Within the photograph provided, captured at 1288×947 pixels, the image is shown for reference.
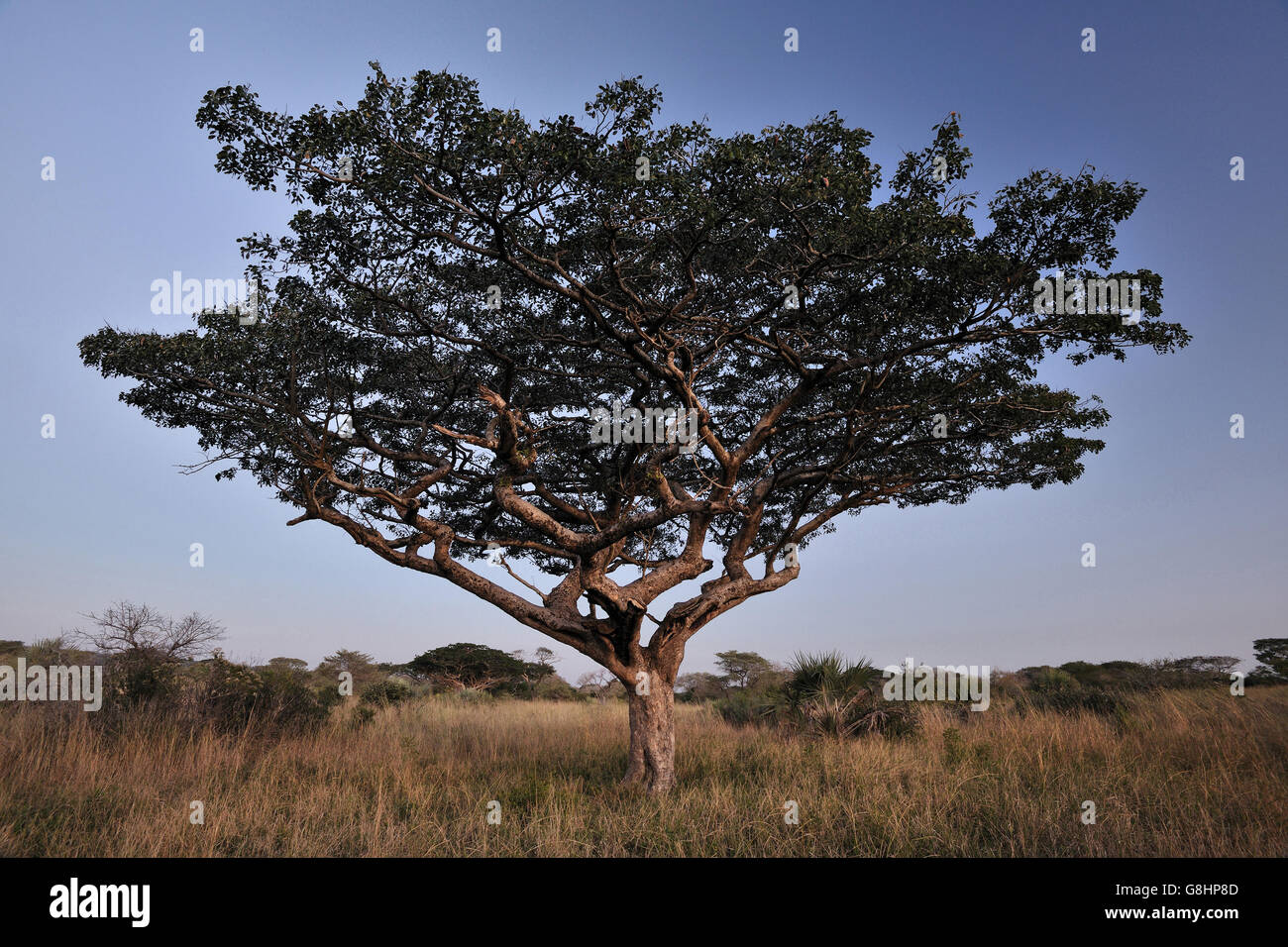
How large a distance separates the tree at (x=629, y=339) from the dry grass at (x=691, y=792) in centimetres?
223

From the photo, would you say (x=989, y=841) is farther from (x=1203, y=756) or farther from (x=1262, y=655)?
(x=1262, y=655)

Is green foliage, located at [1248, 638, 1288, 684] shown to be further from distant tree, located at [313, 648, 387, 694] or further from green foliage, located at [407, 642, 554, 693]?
distant tree, located at [313, 648, 387, 694]

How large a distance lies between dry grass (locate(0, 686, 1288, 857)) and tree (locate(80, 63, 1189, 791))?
87.9 inches

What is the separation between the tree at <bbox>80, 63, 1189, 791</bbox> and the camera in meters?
7.38

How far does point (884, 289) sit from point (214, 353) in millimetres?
8459

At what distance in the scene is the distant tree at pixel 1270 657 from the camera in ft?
80.5

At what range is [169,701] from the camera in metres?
12.2

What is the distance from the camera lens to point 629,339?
8.98 m
